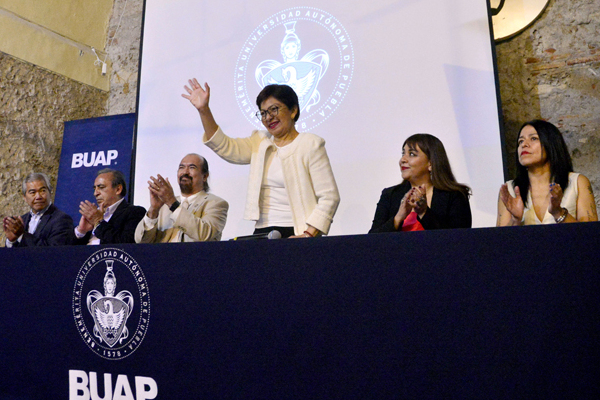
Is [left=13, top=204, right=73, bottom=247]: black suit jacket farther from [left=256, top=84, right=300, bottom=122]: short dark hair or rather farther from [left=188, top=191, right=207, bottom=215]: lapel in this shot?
[left=256, top=84, right=300, bottom=122]: short dark hair

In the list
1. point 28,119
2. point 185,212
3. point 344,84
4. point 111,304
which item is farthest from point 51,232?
point 111,304

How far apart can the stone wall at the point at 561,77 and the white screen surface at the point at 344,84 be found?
0.46m

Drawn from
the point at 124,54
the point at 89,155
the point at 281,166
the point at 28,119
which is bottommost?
the point at 281,166

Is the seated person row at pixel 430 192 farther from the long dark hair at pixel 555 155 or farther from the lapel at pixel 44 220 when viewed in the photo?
the lapel at pixel 44 220

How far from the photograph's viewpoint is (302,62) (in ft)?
10.7

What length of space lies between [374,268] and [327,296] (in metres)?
0.11

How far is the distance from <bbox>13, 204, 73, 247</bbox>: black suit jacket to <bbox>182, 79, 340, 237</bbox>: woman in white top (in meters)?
1.20

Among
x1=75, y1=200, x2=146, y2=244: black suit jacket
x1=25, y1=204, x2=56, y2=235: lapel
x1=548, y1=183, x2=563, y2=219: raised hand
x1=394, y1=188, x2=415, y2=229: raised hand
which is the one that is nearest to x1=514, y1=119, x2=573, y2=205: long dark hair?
x1=548, y1=183, x2=563, y2=219: raised hand

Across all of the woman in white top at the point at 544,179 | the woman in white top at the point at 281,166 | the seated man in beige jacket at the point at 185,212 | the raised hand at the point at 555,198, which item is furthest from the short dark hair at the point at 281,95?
the raised hand at the point at 555,198

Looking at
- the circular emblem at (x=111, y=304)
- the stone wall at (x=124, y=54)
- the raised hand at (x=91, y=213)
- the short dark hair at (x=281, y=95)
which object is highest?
the stone wall at (x=124, y=54)

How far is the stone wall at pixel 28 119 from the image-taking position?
12.6ft

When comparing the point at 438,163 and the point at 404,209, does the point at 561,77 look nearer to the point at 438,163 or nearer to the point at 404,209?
the point at 438,163

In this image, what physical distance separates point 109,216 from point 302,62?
155 centimetres

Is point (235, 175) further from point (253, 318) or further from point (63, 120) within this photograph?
→ point (253, 318)
